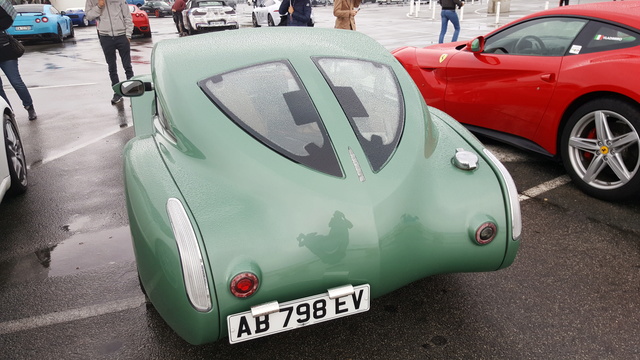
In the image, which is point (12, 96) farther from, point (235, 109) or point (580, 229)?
point (580, 229)

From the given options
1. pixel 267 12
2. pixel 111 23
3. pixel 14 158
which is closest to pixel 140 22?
pixel 267 12

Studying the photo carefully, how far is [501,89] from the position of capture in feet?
14.7

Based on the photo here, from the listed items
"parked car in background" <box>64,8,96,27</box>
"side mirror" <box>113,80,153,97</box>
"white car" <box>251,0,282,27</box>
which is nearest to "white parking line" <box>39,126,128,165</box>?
"side mirror" <box>113,80,153,97</box>

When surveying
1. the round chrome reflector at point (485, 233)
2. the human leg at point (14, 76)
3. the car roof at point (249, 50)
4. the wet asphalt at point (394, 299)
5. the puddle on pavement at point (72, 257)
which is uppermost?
the car roof at point (249, 50)

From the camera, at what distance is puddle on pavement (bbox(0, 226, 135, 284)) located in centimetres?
310

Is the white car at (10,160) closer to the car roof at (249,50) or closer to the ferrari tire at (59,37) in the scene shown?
the car roof at (249,50)

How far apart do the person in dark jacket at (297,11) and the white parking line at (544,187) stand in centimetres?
560

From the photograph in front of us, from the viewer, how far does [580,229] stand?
11.3ft

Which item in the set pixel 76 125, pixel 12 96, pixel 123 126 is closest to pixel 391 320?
pixel 123 126

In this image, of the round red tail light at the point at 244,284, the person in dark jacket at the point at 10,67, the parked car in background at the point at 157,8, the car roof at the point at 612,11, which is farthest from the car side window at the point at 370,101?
the parked car in background at the point at 157,8

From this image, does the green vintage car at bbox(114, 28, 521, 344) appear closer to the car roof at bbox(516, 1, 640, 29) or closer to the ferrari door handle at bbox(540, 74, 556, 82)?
the ferrari door handle at bbox(540, 74, 556, 82)

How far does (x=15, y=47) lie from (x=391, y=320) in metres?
6.20

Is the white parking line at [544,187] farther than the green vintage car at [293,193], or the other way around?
the white parking line at [544,187]

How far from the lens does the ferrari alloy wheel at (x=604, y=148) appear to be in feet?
11.8
